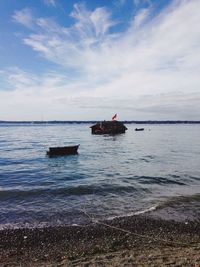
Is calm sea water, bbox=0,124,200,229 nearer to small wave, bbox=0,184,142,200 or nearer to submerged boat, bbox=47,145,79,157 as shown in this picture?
small wave, bbox=0,184,142,200

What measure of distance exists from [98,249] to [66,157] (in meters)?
29.3

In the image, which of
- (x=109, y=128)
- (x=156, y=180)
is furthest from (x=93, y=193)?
(x=109, y=128)

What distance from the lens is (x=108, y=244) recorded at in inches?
414

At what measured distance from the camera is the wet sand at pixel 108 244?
8.73 m

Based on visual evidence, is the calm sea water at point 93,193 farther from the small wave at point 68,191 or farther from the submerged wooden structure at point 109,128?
the submerged wooden structure at point 109,128

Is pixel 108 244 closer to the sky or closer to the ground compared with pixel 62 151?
closer to the sky

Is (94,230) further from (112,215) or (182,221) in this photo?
(182,221)

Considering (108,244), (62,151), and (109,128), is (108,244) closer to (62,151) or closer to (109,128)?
(62,151)

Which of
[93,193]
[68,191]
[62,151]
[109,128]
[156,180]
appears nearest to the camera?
[93,193]

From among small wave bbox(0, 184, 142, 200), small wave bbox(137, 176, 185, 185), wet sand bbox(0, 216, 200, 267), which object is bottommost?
small wave bbox(137, 176, 185, 185)

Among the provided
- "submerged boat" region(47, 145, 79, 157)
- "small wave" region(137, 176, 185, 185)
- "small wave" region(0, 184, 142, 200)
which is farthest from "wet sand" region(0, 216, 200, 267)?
"submerged boat" region(47, 145, 79, 157)

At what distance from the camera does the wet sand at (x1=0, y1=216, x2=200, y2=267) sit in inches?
344

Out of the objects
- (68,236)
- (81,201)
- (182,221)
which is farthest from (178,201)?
(68,236)

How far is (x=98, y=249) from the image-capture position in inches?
391
